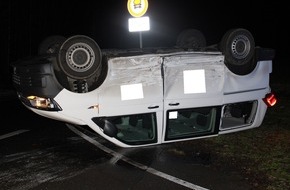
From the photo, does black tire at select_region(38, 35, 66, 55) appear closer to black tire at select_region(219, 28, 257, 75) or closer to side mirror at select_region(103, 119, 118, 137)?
side mirror at select_region(103, 119, 118, 137)

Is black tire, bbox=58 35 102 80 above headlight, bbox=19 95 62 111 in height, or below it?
above

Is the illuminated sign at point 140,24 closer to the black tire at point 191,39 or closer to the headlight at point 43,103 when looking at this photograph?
the black tire at point 191,39

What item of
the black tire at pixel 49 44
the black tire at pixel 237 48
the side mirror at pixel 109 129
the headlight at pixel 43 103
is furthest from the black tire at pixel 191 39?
the headlight at pixel 43 103

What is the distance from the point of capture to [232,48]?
220 inches

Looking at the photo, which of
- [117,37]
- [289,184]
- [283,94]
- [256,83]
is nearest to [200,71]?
[256,83]

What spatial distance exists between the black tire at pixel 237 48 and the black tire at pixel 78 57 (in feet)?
6.84

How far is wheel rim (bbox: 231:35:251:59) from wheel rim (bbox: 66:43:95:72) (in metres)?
2.27

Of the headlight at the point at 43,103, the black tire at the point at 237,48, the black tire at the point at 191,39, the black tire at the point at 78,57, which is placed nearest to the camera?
the black tire at the point at 78,57

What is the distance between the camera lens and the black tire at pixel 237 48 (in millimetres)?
5555

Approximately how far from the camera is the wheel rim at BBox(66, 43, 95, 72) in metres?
4.93

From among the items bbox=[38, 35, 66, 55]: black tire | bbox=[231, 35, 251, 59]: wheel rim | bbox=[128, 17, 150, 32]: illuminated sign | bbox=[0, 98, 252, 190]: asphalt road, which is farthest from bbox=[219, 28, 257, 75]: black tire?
bbox=[128, 17, 150, 32]: illuminated sign

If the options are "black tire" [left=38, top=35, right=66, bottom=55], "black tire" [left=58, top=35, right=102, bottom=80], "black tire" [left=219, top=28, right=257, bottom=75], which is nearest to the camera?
"black tire" [left=58, top=35, right=102, bottom=80]

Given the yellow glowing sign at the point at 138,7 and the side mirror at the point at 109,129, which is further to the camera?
the yellow glowing sign at the point at 138,7

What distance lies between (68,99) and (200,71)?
2.07m
